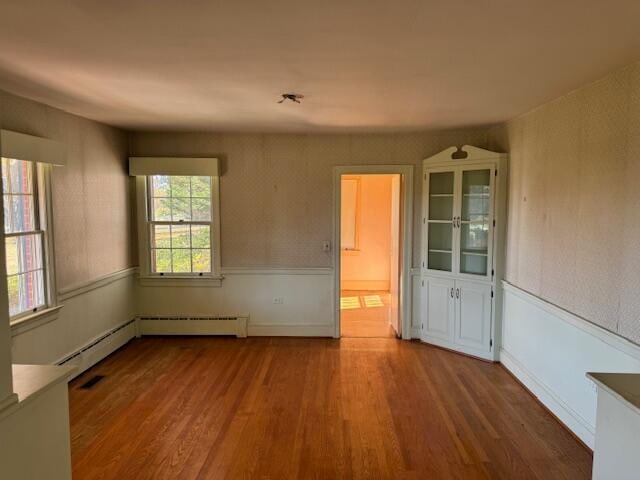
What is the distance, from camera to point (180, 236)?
5.30 meters

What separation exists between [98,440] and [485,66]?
3569 millimetres

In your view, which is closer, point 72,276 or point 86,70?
point 86,70

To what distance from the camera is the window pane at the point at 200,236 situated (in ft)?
17.3

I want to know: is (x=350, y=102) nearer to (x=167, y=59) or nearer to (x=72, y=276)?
(x=167, y=59)

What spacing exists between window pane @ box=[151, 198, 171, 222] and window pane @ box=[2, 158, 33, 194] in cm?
175

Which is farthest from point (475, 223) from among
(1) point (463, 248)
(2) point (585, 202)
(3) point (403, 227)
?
(2) point (585, 202)

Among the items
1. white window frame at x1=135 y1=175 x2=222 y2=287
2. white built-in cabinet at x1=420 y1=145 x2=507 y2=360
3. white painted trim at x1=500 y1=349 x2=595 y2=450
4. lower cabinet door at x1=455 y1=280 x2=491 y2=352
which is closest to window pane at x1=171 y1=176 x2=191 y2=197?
white window frame at x1=135 y1=175 x2=222 y2=287

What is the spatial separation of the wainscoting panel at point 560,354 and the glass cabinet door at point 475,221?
41cm

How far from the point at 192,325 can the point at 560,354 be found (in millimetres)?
4029

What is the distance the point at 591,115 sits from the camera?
2.93 meters

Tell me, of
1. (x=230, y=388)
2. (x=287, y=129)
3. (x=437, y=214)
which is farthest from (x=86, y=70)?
(x=437, y=214)

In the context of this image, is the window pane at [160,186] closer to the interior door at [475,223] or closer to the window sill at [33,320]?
the window sill at [33,320]

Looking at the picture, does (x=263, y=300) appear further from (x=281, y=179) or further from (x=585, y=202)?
(x=585, y=202)

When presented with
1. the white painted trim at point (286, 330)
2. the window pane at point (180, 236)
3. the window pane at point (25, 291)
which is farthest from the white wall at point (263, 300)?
the window pane at point (25, 291)
